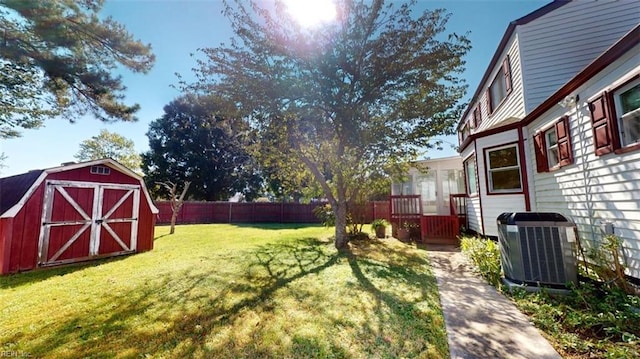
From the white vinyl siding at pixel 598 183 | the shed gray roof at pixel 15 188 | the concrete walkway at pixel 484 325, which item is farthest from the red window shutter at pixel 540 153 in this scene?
the shed gray roof at pixel 15 188

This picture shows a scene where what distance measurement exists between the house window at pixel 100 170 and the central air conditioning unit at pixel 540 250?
32.7 ft

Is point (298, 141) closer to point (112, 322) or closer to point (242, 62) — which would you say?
point (242, 62)

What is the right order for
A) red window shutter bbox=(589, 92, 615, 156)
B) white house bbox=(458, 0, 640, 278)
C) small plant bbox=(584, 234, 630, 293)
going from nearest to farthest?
small plant bbox=(584, 234, 630, 293)
white house bbox=(458, 0, 640, 278)
red window shutter bbox=(589, 92, 615, 156)

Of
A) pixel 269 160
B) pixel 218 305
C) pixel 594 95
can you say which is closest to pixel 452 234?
pixel 594 95

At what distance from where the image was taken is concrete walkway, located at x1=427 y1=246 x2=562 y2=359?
254 cm

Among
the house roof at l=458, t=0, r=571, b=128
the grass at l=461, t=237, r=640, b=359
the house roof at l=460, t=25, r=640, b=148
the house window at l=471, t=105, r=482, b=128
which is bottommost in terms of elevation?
the grass at l=461, t=237, r=640, b=359

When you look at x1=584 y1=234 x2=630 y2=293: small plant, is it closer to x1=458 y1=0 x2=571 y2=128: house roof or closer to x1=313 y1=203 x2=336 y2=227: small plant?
x1=458 y1=0 x2=571 y2=128: house roof

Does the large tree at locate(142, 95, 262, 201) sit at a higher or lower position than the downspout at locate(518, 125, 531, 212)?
higher

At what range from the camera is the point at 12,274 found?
5414 mm

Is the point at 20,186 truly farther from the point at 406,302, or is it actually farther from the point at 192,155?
the point at 192,155

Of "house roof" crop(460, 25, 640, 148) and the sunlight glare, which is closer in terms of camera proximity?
"house roof" crop(460, 25, 640, 148)

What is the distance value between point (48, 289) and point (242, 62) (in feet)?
21.6

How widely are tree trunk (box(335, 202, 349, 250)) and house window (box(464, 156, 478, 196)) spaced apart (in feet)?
14.4

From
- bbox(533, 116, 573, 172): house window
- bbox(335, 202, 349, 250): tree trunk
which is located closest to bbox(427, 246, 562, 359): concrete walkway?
bbox(533, 116, 573, 172): house window
